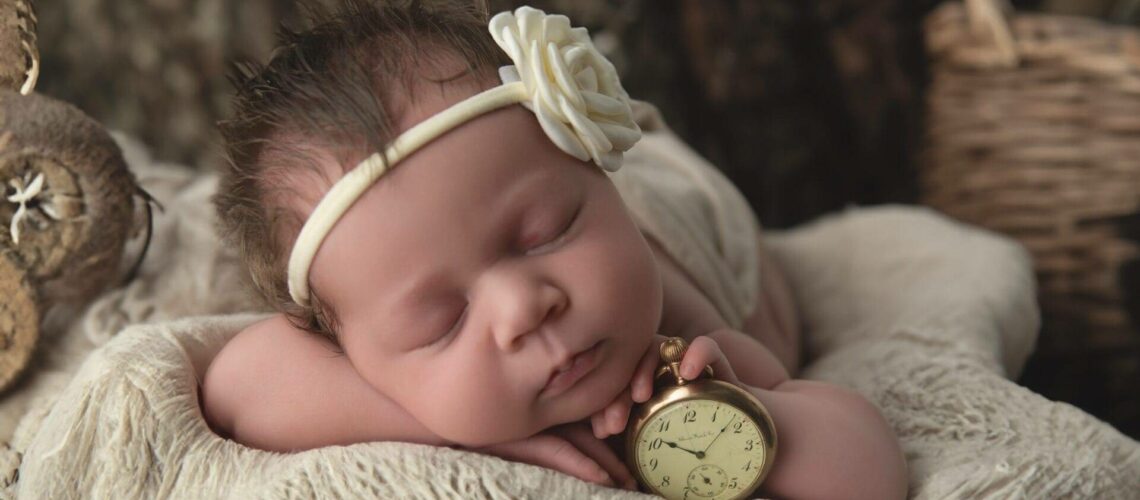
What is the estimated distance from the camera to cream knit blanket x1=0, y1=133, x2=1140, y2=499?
89 centimetres

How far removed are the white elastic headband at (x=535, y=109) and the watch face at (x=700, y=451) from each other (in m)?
0.24

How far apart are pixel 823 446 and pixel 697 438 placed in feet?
0.41

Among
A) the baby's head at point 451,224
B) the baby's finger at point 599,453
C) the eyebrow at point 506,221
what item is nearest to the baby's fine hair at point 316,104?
the baby's head at point 451,224

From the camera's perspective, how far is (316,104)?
35.0 inches

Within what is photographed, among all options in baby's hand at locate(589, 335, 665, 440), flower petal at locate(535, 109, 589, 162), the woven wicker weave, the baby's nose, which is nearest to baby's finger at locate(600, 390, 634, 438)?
baby's hand at locate(589, 335, 665, 440)

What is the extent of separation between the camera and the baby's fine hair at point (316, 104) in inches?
34.5

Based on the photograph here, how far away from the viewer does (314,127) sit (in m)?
0.88

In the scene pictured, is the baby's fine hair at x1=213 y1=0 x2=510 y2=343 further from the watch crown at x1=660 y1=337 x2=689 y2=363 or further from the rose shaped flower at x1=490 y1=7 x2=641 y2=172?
the watch crown at x1=660 y1=337 x2=689 y2=363

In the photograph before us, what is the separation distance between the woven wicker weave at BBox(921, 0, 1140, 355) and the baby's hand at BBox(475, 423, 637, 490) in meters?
1.20

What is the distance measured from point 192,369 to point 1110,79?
1571mm

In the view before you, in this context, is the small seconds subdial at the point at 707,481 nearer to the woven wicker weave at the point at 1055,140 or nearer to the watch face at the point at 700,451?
the watch face at the point at 700,451

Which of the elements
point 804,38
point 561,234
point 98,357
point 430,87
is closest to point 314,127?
point 430,87

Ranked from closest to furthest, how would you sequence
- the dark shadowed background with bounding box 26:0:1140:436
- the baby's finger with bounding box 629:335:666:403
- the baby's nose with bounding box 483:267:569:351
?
the baby's nose with bounding box 483:267:569:351, the baby's finger with bounding box 629:335:666:403, the dark shadowed background with bounding box 26:0:1140:436

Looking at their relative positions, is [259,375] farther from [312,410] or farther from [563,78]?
[563,78]
